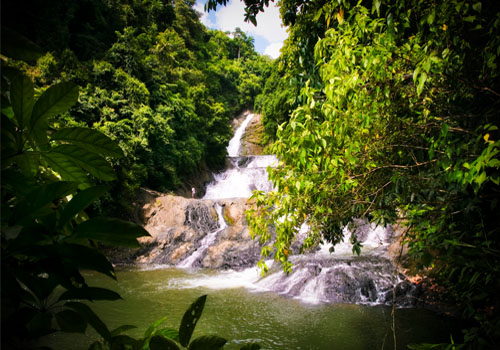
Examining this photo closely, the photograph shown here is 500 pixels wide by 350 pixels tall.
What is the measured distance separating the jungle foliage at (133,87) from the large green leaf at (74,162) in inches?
351

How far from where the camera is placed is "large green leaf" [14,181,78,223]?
0.43m

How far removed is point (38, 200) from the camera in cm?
45

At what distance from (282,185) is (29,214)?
234 cm

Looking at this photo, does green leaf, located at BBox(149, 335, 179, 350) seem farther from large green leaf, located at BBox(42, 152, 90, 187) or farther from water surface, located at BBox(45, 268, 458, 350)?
water surface, located at BBox(45, 268, 458, 350)

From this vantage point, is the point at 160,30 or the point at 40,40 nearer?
the point at 40,40

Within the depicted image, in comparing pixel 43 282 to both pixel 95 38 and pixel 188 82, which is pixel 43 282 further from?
pixel 188 82

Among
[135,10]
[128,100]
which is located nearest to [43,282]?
[128,100]

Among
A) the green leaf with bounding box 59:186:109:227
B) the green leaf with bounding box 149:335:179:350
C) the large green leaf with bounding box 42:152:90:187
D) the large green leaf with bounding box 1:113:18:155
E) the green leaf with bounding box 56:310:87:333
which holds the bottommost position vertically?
the green leaf with bounding box 149:335:179:350

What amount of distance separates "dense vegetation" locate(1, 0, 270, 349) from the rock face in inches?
68.7

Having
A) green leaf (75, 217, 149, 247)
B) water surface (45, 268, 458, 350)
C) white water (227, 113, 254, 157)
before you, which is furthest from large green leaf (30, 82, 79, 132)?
white water (227, 113, 254, 157)

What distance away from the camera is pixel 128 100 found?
14.4 m

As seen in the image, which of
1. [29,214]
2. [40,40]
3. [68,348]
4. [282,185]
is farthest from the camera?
[40,40]

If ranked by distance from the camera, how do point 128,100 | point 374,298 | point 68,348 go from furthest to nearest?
point 128,100
point 374,298
point 68,348

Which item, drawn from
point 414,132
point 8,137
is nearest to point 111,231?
point 8,137
